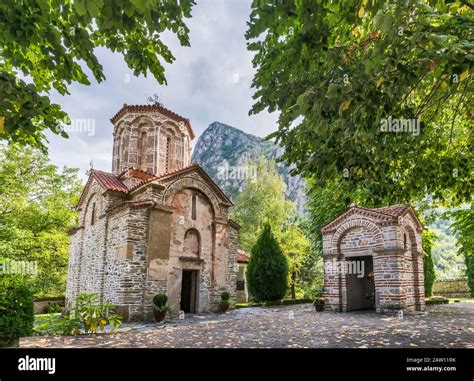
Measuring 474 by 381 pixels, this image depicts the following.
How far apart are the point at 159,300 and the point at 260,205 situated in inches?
733

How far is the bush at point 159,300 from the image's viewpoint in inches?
495

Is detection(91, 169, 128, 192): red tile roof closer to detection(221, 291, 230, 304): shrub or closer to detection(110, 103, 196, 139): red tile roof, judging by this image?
detection(110, 103, 196, 139): red tile roof

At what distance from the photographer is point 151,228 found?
13.6 meters

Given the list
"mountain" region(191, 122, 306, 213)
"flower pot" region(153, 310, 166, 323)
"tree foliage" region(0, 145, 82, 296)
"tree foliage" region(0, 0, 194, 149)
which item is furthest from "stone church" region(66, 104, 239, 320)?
"mountain" region(191, 122, 306, 213)

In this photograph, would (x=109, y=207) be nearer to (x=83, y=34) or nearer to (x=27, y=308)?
(x=27, y=308)

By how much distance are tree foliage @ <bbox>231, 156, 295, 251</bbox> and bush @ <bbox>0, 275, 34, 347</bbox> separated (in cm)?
2236

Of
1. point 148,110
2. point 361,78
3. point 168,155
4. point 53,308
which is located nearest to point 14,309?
point 53,308

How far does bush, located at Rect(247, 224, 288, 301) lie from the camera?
2042 centimetres

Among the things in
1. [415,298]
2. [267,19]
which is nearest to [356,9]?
[267,19]

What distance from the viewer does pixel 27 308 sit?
7238mm

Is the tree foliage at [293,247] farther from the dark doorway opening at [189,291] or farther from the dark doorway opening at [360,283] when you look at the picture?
the dark doorway opening at [189,291]

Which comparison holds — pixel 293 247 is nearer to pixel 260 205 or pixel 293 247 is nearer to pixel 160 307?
pixel 260 205

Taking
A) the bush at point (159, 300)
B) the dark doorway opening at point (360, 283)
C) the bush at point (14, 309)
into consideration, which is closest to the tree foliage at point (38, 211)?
the bush at point (159, 300)

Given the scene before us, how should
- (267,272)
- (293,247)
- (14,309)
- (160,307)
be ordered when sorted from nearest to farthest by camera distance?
(14,309) → (160,307) → (267,272) → (293,247)
